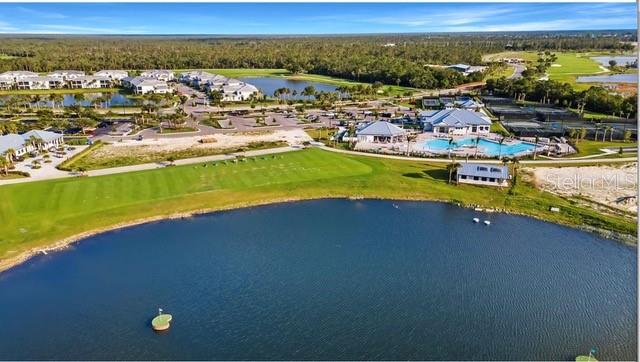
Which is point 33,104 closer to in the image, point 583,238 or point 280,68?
point 280,68

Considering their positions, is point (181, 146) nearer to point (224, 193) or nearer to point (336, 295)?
point (224, 193)

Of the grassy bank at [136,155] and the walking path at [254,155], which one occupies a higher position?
the grassy bank at [136,155]

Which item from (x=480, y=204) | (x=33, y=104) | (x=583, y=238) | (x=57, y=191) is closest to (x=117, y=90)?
(x=33, y=104)

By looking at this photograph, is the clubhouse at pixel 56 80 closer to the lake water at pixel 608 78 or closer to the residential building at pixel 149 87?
the residential building at pixel 149 87

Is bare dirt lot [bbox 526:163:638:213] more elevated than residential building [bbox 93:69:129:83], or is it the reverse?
residential building [bbox 93:69:129:83]

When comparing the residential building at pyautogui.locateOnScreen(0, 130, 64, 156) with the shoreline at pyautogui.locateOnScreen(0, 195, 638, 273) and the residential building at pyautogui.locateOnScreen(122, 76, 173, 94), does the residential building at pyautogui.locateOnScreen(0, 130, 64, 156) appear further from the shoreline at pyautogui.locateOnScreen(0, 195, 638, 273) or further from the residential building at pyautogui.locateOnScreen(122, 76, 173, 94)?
the residential building at pyautogui.locateOnScreen(122, 76, 173, 94)

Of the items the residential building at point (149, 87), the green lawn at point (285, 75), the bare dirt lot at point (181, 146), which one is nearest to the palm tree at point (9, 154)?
the bare dirt lot at point (181, 146)

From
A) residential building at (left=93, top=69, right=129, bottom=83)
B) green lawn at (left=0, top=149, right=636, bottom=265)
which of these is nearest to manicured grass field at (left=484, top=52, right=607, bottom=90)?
green lawn at (left=0, top=149, right=636, bottom=265)
